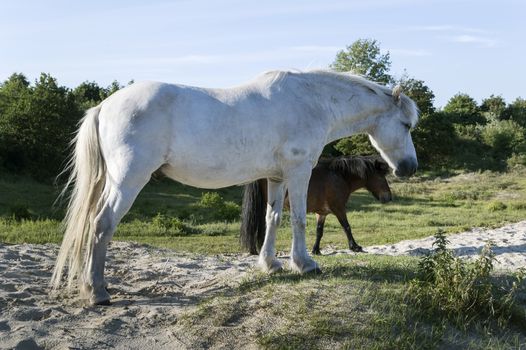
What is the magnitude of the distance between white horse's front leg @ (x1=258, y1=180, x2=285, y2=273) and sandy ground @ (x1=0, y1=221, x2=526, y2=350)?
0.31 meters

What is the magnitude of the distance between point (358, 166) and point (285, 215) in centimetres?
615

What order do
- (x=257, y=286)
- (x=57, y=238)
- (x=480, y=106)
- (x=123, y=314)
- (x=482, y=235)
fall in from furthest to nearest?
(x=480, y=106), (x=482, y=235), (x=57, y=238), (x=257, y=286), (x=123, y=314)

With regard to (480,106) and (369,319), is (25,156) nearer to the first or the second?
(369,319)

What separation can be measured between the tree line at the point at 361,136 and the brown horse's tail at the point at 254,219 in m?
2.84

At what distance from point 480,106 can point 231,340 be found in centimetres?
5910

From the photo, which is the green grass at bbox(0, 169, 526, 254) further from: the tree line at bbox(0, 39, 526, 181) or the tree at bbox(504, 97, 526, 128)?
the tree at bbox(504, 97, 526, 128)

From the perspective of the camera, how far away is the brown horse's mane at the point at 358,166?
13.0 m

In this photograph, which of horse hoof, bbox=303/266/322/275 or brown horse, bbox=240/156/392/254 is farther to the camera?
brown horse, bbox=240/156/392/254

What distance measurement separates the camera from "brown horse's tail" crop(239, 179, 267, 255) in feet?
33.9

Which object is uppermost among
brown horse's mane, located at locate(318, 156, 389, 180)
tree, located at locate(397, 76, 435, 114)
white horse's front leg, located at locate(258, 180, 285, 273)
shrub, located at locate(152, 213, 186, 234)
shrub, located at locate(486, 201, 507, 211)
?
tree, located at locate(397, 76, 435, 114)

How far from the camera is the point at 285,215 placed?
1875 centimetres

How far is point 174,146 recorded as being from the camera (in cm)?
549

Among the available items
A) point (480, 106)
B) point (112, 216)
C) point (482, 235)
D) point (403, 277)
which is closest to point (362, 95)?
point (403, 277)

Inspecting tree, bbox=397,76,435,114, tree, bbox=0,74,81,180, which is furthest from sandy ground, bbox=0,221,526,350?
tree, bbox=397,76,435,114
